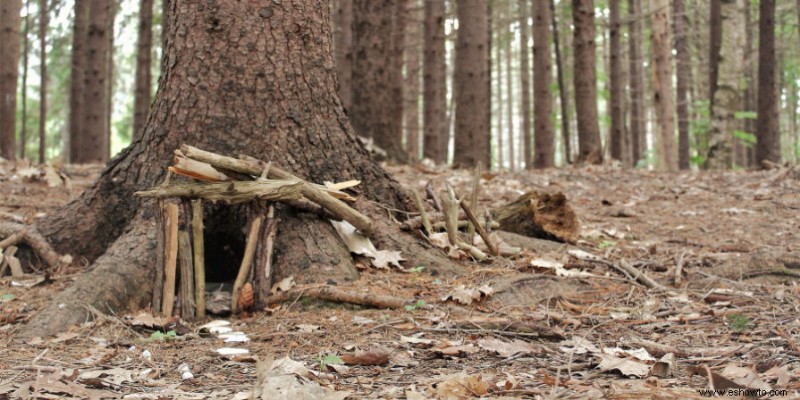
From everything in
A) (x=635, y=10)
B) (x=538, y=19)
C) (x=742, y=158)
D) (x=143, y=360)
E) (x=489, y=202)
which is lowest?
(x=143, y=360)

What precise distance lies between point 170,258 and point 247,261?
0.39m

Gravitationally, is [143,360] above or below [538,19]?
below

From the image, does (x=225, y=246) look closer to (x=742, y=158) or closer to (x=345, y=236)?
(x=345, y=236)

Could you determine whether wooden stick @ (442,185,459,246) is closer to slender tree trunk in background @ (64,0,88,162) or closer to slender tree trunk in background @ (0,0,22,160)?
slender tree trunk in background @ (0,0,22,160)

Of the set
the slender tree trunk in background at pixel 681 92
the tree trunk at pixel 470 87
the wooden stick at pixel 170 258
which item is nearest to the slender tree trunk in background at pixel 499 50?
the tree trunk at pixel 470 87

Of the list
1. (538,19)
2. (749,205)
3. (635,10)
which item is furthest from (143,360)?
(635,10)

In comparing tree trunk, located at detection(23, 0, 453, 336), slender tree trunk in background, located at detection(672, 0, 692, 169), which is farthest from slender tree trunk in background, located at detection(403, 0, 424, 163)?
tree trunk, located at detection(23, 0, 453, 336)

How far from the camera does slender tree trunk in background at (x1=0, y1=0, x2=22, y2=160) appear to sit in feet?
34.0

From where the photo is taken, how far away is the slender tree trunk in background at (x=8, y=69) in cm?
1038

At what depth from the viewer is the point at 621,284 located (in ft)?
13.6

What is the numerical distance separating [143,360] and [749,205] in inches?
247

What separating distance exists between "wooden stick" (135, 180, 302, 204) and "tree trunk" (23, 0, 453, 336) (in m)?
0.26

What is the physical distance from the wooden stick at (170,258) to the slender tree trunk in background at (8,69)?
316 inches

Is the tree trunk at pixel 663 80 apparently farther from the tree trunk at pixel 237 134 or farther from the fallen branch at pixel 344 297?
the fallen branch at pixel 344 297
